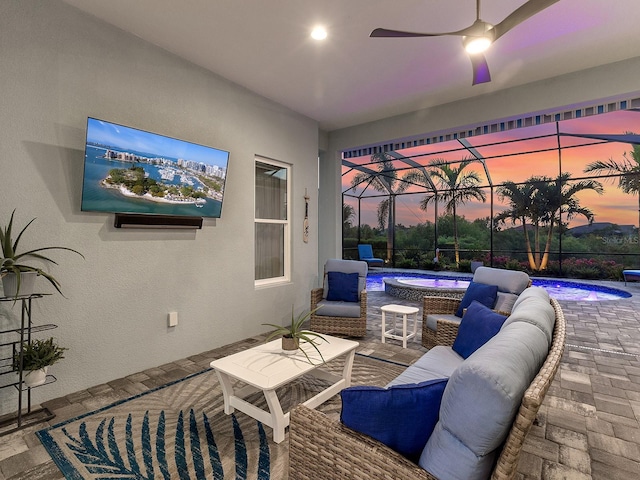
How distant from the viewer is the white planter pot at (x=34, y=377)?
230cm

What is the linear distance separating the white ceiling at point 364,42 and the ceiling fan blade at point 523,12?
72 cm

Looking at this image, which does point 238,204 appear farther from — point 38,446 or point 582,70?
point 582,70

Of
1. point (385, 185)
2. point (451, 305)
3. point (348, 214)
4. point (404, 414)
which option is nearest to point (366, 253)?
point (348, 214)

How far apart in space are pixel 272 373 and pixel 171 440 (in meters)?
0.73

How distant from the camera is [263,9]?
107 inches

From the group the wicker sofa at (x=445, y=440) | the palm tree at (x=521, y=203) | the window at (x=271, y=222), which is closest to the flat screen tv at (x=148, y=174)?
the window at (x=271, y=222)

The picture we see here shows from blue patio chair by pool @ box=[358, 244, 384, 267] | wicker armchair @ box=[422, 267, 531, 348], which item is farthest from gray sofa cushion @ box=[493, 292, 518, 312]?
blue patio chair by pool @ box=[358, 244, 384, 267]

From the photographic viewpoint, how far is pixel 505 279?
133 inches

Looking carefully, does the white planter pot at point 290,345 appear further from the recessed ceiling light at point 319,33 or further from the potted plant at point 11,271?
the recessed ceiling light at point 319,33

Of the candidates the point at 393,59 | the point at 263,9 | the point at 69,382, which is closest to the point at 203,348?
the point at 69,382

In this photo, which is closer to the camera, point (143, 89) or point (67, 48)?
point (67, 48)

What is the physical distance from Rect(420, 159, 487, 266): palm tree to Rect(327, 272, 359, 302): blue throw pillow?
6.62 metres

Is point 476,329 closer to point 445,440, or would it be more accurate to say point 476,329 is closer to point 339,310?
point 445,440

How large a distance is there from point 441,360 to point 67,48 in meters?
3.69
